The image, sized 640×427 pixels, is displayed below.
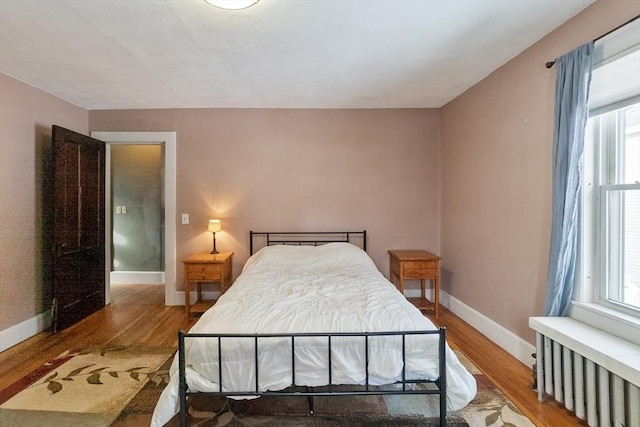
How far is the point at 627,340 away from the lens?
5.59 feet

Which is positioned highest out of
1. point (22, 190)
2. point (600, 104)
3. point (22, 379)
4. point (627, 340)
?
point (600, 104)

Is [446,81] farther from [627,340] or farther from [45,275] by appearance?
[45,275]

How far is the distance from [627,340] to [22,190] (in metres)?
4.97

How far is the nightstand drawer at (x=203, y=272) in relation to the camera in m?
3.51

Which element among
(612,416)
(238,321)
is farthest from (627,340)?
(238,321)

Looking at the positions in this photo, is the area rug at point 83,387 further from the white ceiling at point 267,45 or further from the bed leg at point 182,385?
the white ceiling at point 267,45

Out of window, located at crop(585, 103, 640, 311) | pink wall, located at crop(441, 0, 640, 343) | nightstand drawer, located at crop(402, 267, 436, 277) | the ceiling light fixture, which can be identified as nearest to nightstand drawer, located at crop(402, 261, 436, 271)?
nightstand drawer, located at crop(402, 267, 436, 277)

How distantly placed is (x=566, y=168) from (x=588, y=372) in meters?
1.24

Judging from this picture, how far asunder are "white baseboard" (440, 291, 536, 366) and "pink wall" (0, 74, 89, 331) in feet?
15.0

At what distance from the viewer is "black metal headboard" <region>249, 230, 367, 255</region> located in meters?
3.98

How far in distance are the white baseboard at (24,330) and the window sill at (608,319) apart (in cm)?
470

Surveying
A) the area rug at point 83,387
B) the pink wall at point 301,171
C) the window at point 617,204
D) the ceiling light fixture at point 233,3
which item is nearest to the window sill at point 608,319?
the window at point 617,204

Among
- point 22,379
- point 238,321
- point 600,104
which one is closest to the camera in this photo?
point 238,321

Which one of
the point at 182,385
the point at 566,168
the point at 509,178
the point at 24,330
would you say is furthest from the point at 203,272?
the point at 566,168
